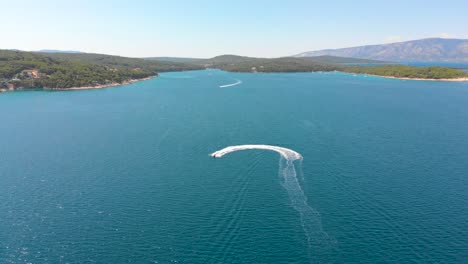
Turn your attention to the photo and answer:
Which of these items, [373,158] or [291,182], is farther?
[373,158]

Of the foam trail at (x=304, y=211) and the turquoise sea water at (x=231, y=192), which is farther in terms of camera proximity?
the turquoise sea water at (x=231, y=192)

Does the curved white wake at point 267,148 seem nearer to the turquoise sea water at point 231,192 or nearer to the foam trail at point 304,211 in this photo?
the foam trail at point 304,211

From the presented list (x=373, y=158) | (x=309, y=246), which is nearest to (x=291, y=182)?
(x=309, y=246)

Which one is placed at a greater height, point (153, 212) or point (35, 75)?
point (35, 75)

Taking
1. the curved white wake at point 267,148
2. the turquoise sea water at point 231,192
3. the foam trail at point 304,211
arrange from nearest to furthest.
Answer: the foam trail at point 304,211, the turquoise sea water at point 231,192, the curved white wake at point 267,148

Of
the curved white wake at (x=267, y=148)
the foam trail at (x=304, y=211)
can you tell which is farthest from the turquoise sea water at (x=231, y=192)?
the curved white wake at (x=267, y=148)

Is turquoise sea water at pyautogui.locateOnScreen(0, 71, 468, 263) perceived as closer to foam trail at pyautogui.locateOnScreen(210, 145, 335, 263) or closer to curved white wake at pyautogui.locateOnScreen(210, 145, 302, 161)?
foam trail at pyautogui.locateOnScreen(210, 145, 335, 263)

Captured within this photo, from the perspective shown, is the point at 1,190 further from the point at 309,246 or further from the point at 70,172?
the point at 309,246
